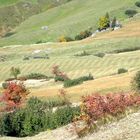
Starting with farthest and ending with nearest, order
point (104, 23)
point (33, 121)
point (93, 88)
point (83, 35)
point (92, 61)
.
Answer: point (104, 23), point (83, 35), point (92, 61), point (93, 88), point (33, 121)

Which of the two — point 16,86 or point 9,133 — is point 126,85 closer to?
point 16,86

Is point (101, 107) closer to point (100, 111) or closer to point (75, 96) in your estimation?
→ point (100, 111)

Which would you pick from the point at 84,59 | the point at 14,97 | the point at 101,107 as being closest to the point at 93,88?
the point at 14,97

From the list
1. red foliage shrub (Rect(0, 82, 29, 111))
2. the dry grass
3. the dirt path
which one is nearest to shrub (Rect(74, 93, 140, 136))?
the dirt path

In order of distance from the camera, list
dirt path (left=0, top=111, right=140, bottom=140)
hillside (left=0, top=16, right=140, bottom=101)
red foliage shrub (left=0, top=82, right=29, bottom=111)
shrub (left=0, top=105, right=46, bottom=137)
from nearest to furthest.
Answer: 1. dirt path (left=0, top=111, right=140, bottom=140)
2. shrub (left=0, top=105, right=46, bottom=137)
3. red foliage shrub (left=0, top=82, right=29, bottom=111)
4. hillside (left=0, top=16, right=140, bottom=101)

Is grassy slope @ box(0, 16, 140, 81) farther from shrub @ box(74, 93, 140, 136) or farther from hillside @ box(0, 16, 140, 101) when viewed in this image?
shrub @ box(74, 93, 140, 136)

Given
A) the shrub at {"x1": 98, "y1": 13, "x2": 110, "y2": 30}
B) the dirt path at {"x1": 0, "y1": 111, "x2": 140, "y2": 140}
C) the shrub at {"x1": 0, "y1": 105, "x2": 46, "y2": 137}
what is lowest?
the shrub at {"x1": 98, "y1": 13, "x2": 110, "y2": 30}

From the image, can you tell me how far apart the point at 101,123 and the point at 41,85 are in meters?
55.6

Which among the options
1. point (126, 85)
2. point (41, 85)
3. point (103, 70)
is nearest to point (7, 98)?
point (126, 85)

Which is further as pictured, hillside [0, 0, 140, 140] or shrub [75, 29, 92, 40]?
shrub [75, 29, 92, 40]

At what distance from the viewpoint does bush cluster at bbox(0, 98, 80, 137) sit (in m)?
38.8

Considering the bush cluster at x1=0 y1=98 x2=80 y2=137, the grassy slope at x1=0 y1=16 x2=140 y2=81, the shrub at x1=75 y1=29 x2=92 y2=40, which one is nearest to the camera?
the bush cluster at x1=0 y1=98 x2=80 y2=137

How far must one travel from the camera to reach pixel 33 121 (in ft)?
134

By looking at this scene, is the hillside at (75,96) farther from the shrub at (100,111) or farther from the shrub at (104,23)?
the shrub at (104,23)
